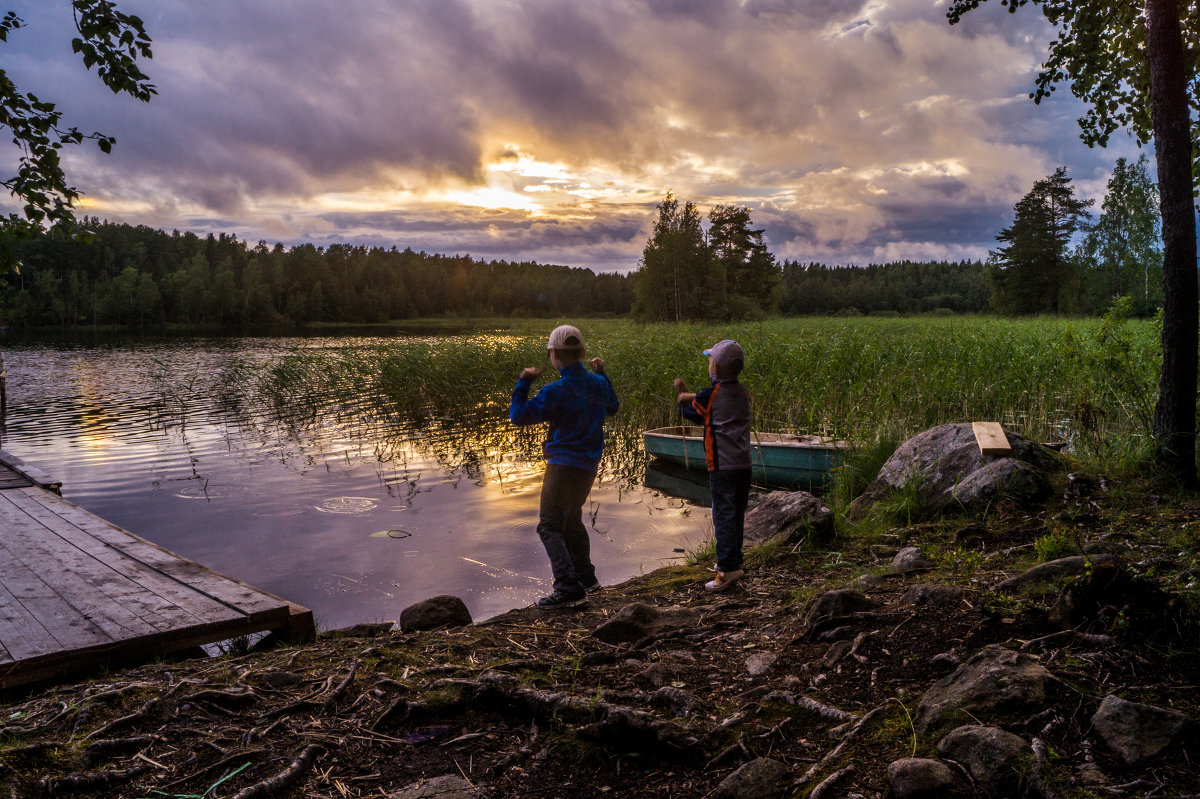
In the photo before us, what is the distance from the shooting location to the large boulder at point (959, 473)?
6.64 meters

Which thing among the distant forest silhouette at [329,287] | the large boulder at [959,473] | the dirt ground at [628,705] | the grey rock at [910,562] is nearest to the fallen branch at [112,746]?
the dirt ground at [628,705]

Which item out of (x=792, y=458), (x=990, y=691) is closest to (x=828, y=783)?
(x=990, y=691)

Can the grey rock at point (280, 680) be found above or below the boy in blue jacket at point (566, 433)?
below

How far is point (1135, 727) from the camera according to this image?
2422 mm

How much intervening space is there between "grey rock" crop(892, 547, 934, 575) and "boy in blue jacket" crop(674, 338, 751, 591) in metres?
1.27

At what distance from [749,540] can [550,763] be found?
5020 millimetres

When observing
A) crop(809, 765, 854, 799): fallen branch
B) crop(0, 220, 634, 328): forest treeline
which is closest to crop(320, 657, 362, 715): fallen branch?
crop(809, 765, 854, 799): fallen branch

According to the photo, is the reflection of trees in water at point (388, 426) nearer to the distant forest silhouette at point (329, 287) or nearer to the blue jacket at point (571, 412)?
the blue jacket at point (571, 412)

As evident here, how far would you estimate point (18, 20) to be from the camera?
17.3 feet

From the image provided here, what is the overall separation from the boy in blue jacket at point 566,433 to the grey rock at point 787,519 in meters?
2.29

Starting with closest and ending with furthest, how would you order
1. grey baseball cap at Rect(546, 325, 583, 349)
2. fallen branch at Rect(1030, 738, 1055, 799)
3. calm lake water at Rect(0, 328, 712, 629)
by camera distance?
fallen branch at Rect(1030, 738, 1055, 799) < grey baseball cap at Rect(546, 325, 583, 349) < calm lake water at Rect(0, 328, 712, 629)

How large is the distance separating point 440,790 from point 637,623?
218 centimetres

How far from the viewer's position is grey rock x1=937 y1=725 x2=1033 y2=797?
2357 mm

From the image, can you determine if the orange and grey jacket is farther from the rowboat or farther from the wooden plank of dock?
the rowboat
